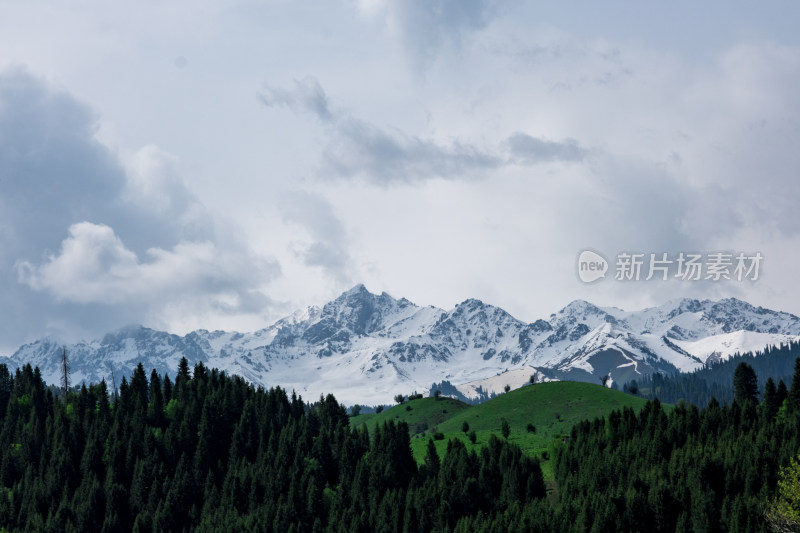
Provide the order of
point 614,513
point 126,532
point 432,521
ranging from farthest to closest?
point 126,532 < point 432,521 < point 614,513

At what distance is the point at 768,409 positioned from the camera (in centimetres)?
19500

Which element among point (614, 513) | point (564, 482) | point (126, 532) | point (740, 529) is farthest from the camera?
point (126, 532)

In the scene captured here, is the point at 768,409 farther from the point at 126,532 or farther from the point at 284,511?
the point at 126,532

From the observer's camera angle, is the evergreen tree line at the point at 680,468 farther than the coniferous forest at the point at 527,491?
No

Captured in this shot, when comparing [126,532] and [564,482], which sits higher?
[564,482]

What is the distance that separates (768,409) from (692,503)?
56.0 meters

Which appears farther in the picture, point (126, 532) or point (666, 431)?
point (126, 532)

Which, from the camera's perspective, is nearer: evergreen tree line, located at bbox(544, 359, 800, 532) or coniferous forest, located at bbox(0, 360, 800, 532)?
evergreen tree line, located at bbox(544, 359, 800, 532)

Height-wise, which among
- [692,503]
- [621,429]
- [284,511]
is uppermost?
[621,429]

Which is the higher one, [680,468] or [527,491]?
[680,468]

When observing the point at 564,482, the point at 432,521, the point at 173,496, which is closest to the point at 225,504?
the point at 173,496

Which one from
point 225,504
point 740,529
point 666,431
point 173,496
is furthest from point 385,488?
point 740,529

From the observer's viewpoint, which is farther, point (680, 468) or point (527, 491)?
point (527, 491)

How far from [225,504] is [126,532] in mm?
24168
